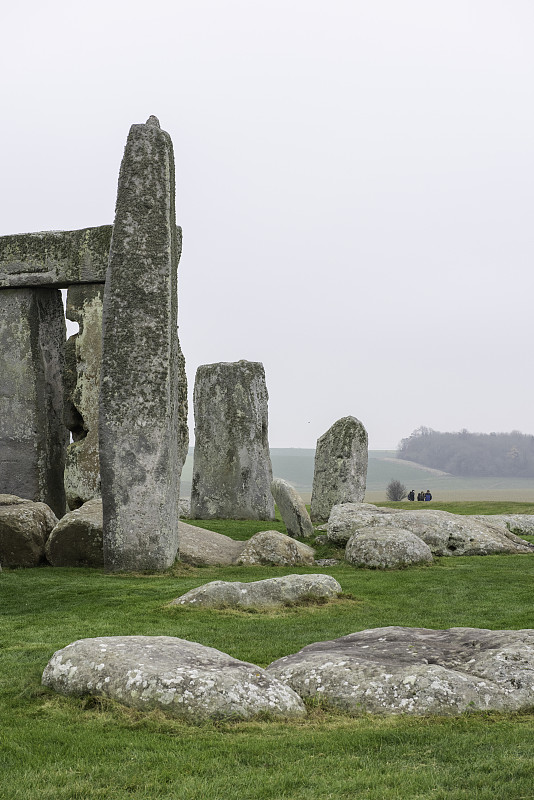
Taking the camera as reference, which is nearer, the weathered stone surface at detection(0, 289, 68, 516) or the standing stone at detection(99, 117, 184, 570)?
the standing stone at detection(99, 117, 184, 570)

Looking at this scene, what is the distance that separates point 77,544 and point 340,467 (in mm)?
10357

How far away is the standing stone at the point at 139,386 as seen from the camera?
1296cm

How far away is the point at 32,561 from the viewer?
13531mm

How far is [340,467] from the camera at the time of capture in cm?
2280

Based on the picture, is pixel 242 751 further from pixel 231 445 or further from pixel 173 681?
pixel 231 445

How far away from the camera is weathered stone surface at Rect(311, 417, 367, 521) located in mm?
22766

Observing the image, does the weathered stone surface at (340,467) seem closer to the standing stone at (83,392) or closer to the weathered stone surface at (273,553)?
the standing stone at (83,392)

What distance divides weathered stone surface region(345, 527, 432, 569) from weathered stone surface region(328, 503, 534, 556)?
108 centimetres

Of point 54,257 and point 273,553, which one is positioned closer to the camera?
point 273,553

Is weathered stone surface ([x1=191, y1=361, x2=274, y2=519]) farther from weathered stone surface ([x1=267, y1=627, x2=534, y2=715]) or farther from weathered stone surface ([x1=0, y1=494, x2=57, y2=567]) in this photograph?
weathered stone surface ([x1=267, y1=627, x2=534, y2=715])

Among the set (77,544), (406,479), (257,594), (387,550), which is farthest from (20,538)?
(406,479)

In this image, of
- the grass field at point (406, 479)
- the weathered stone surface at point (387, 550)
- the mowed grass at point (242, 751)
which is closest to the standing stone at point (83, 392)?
the weathered stone surface at point (387, 550)

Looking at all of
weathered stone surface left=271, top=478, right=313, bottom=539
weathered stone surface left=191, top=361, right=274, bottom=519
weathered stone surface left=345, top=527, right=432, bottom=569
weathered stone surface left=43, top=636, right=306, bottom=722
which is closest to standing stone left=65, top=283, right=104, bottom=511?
weathered stone surface left=271, top=478, right=313, bottom=539

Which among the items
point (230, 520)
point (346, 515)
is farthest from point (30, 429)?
point (346, 515)
